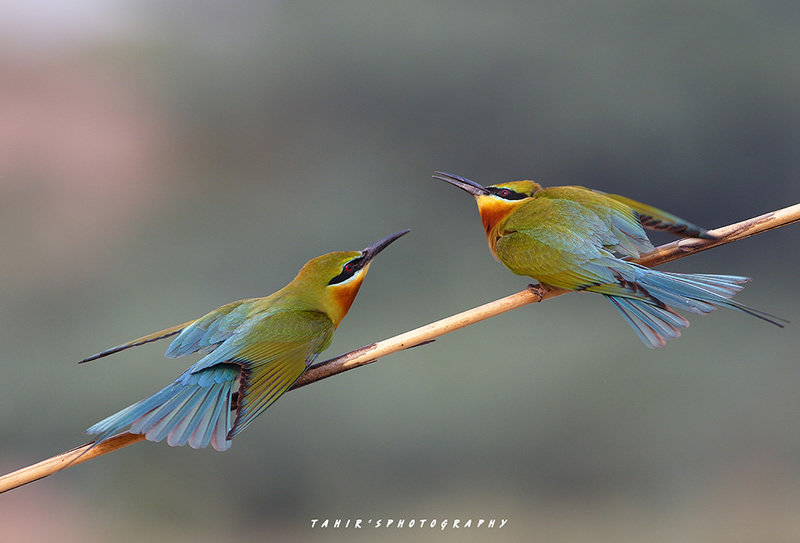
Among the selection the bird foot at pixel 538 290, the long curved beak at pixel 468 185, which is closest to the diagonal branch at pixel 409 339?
the bird foot at pixel 538 290

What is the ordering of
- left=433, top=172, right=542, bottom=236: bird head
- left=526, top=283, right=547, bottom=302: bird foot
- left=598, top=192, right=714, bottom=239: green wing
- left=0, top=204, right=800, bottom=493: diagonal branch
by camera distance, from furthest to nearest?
left=433, top=172, right=542, bottom=236: bird head < left=526, top=283, right=547, bottom=302: bird foot < left=598, top=192, right=714, bottom=239: green wing < left=0, top=204, right=800, bottom=493: diagonal branch

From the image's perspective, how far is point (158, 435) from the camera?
73 centimetres

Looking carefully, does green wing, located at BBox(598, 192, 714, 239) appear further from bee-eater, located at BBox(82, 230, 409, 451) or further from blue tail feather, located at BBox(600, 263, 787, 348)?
bee-eater, located at BBox(82, 230, 409, 451)

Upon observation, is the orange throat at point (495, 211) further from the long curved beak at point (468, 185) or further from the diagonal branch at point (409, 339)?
the diagonal branch at point (409, 339)

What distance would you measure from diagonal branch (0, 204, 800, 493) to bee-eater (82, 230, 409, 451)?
0.02 meters

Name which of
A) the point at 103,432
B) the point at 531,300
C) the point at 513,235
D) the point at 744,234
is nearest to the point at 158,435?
the point at 103,432

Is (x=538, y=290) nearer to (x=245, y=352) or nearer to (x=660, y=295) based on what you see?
(x=660, y=295)

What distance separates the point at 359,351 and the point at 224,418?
0.16 metres

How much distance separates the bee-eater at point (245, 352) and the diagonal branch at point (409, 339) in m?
0.02

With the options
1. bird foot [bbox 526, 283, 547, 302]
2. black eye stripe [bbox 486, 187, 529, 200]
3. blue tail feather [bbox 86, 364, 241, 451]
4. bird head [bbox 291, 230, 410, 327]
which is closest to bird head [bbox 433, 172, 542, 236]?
black eye stripe [bbox 486, 187, 529, 200]

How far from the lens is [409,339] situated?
2.56 feet

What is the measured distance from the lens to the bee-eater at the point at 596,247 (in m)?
0.90

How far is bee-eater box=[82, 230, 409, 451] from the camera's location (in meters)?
0.74

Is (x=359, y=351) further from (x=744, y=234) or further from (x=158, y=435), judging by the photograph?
(x=744, y=234)
